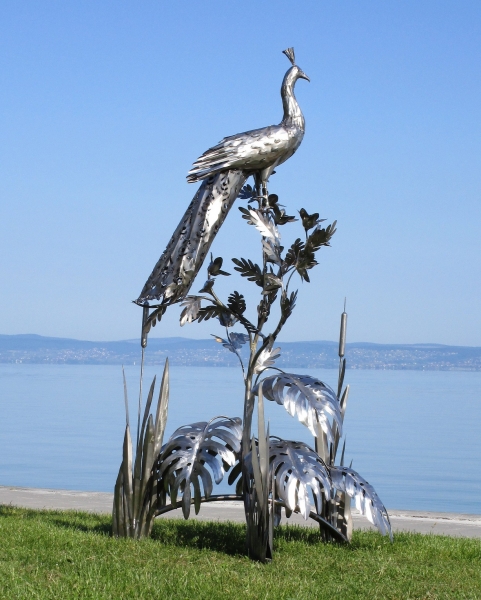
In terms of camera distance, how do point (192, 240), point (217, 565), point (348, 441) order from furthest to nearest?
point (348, 441) → point (192, 240) → point (217, 565)

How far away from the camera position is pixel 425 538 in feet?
22.0

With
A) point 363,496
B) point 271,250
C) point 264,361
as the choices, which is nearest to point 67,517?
point 264,361

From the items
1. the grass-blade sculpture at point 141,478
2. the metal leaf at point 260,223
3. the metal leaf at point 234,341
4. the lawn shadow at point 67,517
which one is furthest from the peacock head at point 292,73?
the lawn shadow at point 67,517

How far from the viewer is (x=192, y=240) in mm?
5949

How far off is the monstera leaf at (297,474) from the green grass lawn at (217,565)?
1.32ft

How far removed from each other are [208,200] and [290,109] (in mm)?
886

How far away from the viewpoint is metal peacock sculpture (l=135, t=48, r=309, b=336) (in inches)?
235

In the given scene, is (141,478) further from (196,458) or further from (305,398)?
(305,398)

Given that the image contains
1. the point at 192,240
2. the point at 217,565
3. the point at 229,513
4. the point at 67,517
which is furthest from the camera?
the point at 229,513

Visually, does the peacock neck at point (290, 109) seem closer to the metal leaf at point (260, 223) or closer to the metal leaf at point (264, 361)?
the metal leaf at point (260, 223)

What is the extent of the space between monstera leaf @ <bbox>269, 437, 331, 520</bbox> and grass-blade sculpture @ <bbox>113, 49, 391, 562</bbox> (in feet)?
0.04

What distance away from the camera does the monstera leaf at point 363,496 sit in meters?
5.75

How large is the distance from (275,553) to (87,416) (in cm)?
1875

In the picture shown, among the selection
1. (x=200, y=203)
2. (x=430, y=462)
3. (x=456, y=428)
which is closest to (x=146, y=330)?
(x=200, y=203)
